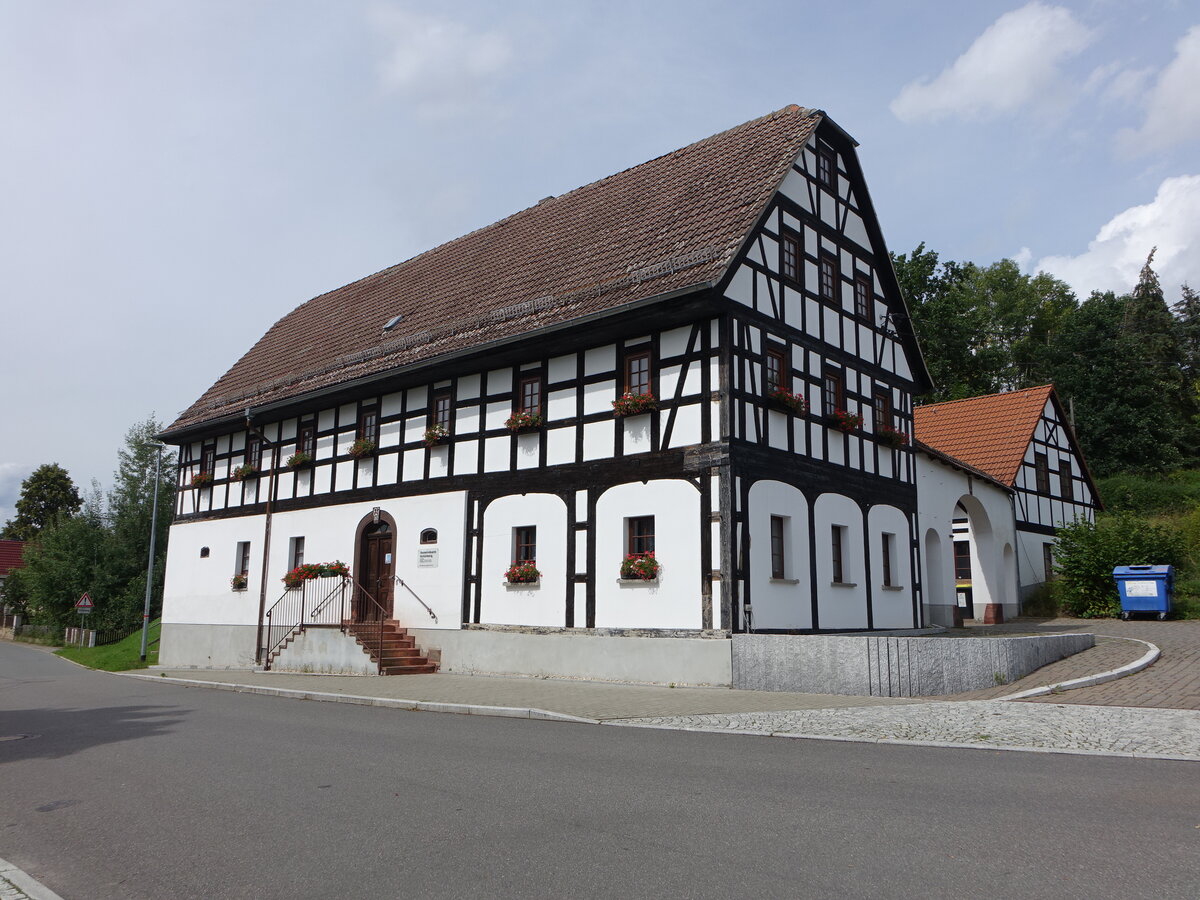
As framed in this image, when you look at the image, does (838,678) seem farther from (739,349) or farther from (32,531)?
(32,531)

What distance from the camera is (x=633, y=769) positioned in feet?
26.1

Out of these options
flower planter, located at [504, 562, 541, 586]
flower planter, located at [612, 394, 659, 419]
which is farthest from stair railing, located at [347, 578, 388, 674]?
flower planter, located at [612, 394, 659, 419]

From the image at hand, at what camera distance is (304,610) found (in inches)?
870

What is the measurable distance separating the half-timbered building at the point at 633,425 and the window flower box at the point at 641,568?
0.31 ft

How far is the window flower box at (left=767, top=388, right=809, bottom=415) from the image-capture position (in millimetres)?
16703

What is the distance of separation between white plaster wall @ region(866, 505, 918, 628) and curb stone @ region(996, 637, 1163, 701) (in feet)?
16.2

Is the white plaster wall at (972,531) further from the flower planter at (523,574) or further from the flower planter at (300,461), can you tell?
the flower planter at (300,461)

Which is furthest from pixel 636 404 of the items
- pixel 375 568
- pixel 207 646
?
pixel 207 646

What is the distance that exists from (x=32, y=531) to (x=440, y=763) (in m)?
79.7

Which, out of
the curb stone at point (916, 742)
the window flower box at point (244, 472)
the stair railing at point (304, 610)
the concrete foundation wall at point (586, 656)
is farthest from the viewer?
the window flower box at point (244, 472)

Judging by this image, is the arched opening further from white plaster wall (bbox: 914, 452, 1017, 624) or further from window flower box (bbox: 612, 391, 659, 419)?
white plaster wall (bbox: 914, 452, 1017, 624)

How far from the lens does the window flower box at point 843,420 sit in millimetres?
18312

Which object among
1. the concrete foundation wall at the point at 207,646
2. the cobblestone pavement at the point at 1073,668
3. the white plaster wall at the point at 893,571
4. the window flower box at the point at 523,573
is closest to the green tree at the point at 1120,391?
the white plaster wall at the point at 893,571

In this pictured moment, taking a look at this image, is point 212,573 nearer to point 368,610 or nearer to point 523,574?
point 368,610
